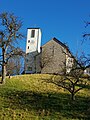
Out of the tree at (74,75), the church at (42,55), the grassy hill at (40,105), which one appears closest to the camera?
the grassy hill at (40,105)

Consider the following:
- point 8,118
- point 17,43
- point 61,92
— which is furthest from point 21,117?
point 17,43

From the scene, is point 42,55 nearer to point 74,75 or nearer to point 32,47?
point 32,47

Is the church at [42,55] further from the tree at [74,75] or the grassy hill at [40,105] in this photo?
the tree at [74,75]

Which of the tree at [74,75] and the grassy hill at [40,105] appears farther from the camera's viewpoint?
the tree at [74,75]

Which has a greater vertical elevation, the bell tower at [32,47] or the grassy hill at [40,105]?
the bell tower at [32,47]

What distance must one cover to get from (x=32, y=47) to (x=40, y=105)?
58.7m

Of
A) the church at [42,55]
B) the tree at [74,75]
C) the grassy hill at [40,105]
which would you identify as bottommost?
the grassy hill at [40,105]

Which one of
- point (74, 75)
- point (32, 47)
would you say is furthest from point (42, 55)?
point (74, 75)

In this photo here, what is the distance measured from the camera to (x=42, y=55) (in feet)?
281

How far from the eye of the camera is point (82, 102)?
3412cm

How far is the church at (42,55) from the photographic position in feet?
274

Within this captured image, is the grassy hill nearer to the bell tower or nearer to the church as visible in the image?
the church

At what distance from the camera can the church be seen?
8350cm

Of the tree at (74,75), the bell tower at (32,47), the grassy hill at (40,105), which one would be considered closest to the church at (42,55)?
the bell tower at (32,47)
